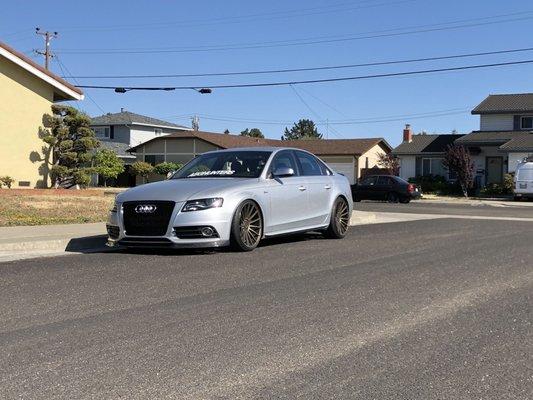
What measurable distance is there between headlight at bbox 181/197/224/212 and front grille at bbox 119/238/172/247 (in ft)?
1.73

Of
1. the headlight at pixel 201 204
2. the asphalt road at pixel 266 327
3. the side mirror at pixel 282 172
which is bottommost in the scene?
the asphalt road at pixel 266 327

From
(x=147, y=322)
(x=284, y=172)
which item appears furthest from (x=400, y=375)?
(x=284, y=172)

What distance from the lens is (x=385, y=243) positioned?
10758mm

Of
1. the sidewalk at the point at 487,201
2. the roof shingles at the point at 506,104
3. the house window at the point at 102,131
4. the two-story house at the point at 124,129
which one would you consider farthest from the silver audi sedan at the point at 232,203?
the house window at the point at 102,131

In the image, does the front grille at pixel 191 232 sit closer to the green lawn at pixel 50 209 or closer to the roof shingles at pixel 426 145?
the green lawn at pixel 50 209

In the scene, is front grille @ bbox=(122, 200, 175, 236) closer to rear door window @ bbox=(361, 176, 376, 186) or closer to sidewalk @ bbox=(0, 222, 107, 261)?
sidewalk @ bbox=(0, 222, 107, 261)

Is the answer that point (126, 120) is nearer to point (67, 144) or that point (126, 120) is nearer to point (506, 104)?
point (506, 104)

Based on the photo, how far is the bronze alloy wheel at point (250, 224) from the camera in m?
9.20

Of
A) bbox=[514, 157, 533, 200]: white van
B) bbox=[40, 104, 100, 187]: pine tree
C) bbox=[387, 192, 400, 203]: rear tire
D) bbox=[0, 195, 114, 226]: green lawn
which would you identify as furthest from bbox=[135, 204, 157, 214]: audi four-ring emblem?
bbox=[514, 157, 533, 200]: white van

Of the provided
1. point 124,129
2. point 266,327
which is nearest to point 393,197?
point 266,327

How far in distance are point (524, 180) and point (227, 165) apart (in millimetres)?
27529

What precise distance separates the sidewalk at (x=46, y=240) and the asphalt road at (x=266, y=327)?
98 cm

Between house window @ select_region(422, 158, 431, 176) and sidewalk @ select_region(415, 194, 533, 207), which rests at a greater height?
house window @ select_region(422, 158, 431, 176)

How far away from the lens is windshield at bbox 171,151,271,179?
10.0m
